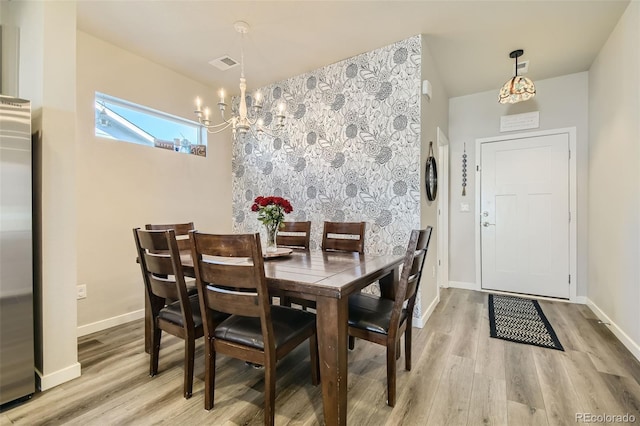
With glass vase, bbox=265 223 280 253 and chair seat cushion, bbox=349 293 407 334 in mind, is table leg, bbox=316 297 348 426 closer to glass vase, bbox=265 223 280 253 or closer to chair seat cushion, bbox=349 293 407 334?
chair seat cushion, bbox=349 293 407 334

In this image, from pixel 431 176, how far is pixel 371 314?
6.25 ft

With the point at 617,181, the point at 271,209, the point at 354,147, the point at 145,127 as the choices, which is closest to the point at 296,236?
the point at 271,209

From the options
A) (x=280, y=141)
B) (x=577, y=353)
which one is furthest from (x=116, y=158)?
(x=577, y=353)

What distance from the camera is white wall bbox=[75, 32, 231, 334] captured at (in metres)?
2.65

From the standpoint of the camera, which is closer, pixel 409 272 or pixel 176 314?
pixel 409 272

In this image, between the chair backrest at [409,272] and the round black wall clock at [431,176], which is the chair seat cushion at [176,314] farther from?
the round black wall clock at [431,176]

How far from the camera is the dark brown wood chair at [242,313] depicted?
1355mm

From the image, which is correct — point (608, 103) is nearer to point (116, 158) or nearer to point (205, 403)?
point (205, 403)

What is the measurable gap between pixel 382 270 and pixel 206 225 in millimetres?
2739

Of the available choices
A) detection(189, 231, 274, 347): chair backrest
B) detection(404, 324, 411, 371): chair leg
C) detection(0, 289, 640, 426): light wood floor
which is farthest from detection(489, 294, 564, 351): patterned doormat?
detection(189, 231, 274, 347): chair backrest

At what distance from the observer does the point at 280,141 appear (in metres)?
3.70
